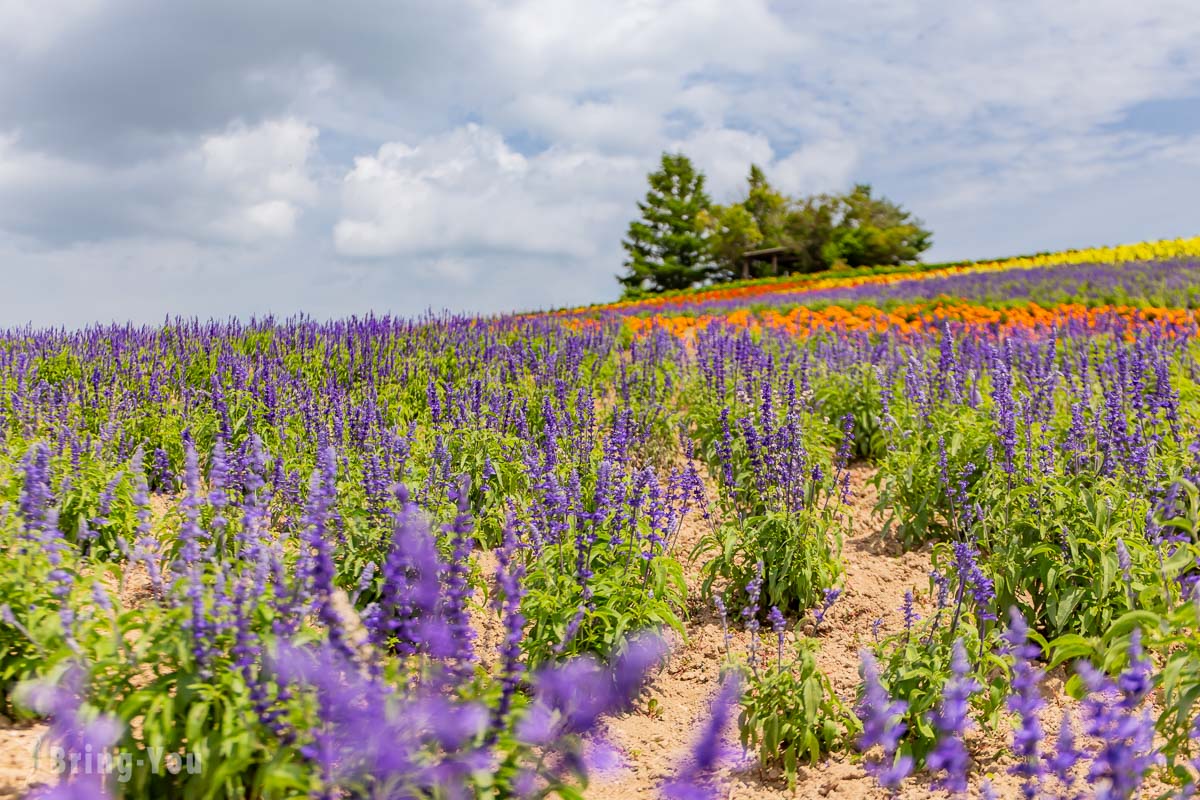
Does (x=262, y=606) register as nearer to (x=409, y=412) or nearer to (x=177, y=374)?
(x=409, y=412)

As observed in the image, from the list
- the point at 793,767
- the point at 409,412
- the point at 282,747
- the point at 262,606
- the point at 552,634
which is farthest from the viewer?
the point at 409,412

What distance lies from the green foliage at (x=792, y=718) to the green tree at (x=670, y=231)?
39607mm

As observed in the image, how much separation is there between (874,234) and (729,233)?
7771 millimetres

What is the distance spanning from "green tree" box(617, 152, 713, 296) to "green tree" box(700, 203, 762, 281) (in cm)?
→ 54

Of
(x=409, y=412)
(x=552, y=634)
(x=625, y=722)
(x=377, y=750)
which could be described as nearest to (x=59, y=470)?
(x=409, y=412)

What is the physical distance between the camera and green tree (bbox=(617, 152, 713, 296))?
141 ft

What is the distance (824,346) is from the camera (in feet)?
30.2

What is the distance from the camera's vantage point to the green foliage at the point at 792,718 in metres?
3.45

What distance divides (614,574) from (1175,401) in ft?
13.2

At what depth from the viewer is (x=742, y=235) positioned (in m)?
42.9

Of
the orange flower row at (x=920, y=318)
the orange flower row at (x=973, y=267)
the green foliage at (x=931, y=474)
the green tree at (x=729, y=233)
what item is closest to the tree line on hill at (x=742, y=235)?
the green tree at (x=729, y=233)

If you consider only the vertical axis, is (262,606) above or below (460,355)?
below

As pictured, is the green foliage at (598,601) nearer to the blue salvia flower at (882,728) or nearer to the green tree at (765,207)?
the blue salvia flower at (882,728)

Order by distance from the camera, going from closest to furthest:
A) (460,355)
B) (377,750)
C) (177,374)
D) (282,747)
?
(377,750) < (282,747) < (177,374) < (460,355)
